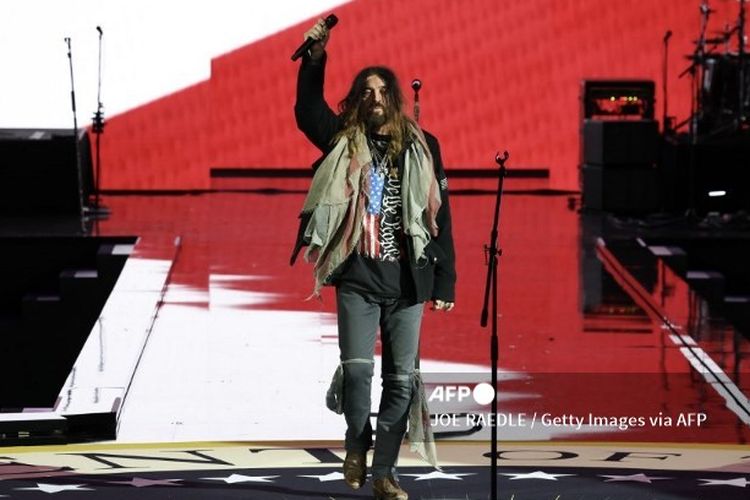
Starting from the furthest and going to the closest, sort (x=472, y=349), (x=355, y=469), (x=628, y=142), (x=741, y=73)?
(x=628, y=142), (x=741, y=73), (x=472, y=349), (x=355, y=469)

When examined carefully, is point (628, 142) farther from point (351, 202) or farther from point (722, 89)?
point (351, 202)

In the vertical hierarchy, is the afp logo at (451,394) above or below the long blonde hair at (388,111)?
below

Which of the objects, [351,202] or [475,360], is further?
[475,360]

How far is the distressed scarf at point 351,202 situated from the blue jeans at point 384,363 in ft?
0.41

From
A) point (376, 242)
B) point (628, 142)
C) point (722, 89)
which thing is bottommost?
point (376, 242)

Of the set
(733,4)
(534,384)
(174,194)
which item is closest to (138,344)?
(534,384)

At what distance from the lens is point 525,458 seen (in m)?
5.85

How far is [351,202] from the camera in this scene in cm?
496

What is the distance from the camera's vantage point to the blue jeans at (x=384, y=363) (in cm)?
495

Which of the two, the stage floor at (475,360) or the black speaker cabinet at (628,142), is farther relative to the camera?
the black speaker cabinet at (628,142)

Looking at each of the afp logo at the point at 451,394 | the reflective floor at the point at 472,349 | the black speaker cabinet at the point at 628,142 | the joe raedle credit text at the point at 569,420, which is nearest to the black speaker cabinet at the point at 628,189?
the black speaker cabinet at the point at 628,142

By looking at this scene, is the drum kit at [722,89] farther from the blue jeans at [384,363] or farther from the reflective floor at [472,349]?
the blue jeans at [384,363]

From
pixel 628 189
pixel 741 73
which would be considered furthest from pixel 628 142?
pixel 741 73

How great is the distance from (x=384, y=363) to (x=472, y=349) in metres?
3.22
